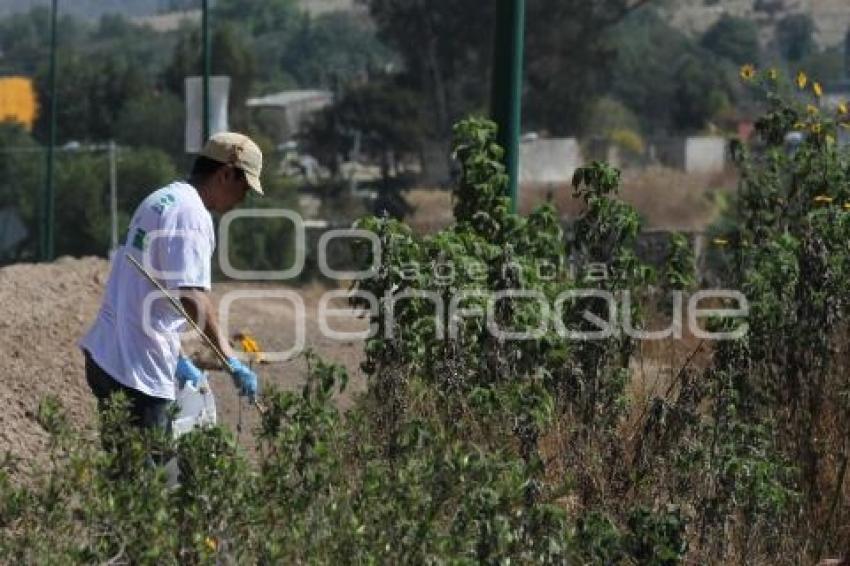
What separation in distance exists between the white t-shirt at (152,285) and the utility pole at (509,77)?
2.61m

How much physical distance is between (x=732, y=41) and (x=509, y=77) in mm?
103388

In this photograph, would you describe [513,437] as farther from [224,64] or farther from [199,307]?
[224,64]

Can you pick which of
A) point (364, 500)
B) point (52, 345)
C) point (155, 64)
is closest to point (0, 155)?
point (52, 345)

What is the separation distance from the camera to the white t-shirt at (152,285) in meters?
6.62

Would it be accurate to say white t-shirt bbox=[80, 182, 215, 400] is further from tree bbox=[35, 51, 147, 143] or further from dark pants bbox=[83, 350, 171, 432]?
tree bbox=[35, 51, 147, 143]

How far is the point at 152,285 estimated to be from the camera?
21.7 ft

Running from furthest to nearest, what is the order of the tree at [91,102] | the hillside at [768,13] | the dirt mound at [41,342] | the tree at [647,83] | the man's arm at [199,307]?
the hillside at [768,13] → the tree at [647,83] → the tree at [91,102] → the dirt mound at [41,342] → the man's arm at [199,307]

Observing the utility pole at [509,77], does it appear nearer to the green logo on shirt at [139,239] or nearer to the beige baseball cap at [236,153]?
the beige baseball cap at [236,153]

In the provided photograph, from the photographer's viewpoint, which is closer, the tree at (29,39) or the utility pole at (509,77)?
the utility pole at (509,77)

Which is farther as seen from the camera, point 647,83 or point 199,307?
point 647,83

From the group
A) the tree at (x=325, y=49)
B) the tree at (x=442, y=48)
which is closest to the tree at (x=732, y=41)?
the tree at (x=325, y=49)

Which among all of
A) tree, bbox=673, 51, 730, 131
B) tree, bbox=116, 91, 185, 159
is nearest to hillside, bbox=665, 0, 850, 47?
tree, bbox=673, 51, 730, 131

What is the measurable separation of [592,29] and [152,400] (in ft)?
180

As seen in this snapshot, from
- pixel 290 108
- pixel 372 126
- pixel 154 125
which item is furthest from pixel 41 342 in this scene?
pixel 290 108
